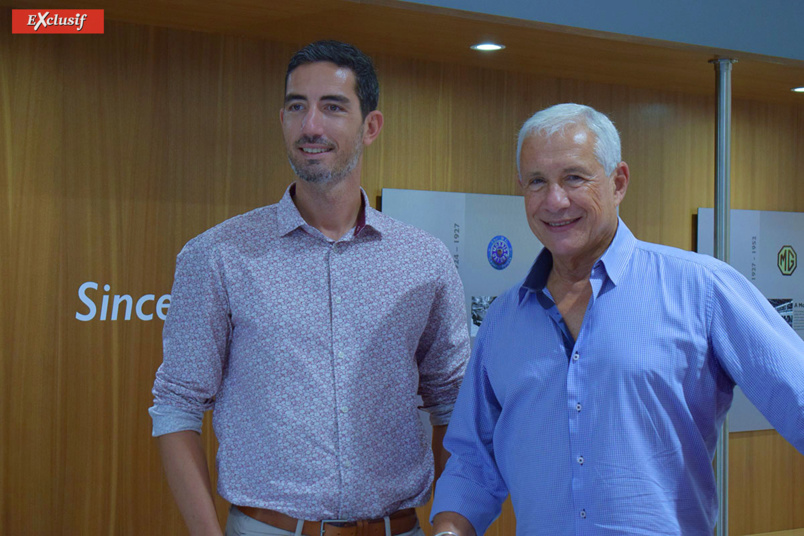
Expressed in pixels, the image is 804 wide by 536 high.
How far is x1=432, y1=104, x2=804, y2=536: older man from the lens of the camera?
1620 millimetres

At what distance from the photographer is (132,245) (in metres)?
3.29

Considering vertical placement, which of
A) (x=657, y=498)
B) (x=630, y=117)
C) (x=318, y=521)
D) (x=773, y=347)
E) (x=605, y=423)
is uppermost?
(x=630, y=117)

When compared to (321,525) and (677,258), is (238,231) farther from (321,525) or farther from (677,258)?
(677,258)

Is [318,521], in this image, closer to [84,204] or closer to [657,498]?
[657,498]

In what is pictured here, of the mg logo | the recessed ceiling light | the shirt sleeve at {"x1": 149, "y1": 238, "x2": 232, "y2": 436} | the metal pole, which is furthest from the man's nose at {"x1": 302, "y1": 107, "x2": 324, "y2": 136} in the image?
the mg logo

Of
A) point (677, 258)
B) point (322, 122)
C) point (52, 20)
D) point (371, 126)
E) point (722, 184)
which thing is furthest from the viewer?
point (722, 184)

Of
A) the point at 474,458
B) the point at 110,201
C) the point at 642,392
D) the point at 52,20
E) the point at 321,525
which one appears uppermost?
the point at 52,20

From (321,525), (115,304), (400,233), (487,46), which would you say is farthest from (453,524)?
(487,46)

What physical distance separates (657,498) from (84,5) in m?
2.48

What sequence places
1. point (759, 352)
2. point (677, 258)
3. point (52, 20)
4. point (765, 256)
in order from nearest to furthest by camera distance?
point (759, 352), point (677, 258), point (52, 20), point (765, 256)

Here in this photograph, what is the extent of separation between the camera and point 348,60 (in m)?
1.98

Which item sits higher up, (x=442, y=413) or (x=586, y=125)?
(x=586, y=125)

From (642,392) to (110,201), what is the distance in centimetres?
231

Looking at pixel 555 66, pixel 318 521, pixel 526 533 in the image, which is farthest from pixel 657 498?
pixel 555 66
